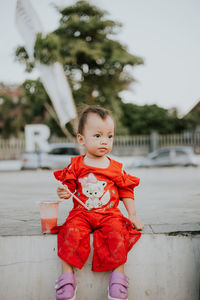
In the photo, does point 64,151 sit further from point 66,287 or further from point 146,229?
point 66,287

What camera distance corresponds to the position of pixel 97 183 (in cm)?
183

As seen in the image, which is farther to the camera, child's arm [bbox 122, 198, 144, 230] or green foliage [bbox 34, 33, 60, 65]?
green foliage [bbox 34, 33, 60, 65]

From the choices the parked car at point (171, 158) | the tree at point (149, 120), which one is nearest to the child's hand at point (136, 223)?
the parked car at point (171, 158)

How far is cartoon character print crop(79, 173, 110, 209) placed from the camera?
1.78 m

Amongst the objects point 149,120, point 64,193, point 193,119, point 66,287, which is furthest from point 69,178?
point 149,120

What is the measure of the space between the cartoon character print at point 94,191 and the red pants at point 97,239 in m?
0.06

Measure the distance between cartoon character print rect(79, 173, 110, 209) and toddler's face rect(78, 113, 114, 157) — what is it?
0.54ft

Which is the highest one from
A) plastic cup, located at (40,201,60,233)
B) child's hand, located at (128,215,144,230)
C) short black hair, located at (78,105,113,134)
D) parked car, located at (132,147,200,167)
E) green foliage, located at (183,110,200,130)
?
green foliage, located at (183,110,200,130)

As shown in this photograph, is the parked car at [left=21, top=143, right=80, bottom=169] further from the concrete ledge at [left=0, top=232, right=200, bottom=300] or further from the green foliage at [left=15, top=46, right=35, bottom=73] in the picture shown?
the concrete ledge at [left=0, top=232, right=200, bottom=300]

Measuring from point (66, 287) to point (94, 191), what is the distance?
546 millimetres

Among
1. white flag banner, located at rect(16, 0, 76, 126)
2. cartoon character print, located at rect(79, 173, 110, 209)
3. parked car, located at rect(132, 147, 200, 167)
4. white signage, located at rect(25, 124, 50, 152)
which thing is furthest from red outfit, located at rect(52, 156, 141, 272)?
white signage, located at rect(25, 124, 50, 152)

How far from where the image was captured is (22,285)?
5.55ft

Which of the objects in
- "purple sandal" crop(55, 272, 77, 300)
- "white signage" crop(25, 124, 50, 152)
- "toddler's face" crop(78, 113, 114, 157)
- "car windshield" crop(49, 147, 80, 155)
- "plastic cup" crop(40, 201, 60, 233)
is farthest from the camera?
"white signage" crop(25, 124, 50, 152)

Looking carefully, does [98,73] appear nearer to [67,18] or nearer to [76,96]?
[76,96]
